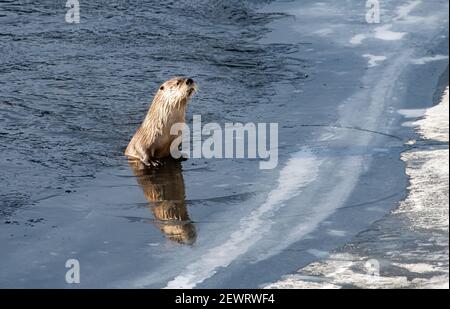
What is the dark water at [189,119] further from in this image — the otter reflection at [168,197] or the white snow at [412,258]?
the white snow at [412,258]

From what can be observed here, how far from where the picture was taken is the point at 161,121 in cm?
1088

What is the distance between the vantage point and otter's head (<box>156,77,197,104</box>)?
35.3ft

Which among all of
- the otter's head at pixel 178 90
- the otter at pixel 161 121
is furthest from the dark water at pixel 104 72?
the otter's head at pixel 178 90

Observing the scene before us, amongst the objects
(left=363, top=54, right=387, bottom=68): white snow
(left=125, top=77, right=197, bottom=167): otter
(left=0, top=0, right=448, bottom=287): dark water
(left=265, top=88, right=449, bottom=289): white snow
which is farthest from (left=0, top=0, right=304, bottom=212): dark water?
(left=265, top=88, right=449, bottom=289): white snow

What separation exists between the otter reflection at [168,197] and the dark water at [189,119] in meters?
0.02

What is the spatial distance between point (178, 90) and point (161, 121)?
0.35 m

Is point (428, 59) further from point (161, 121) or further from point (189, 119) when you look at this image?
point (161, 121)

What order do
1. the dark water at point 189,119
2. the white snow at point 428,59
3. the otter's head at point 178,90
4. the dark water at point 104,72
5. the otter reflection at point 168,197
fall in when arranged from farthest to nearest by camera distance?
the white snow at point 428,59
the otter's head at point 178,90
the dark water at point 104,72
the otter reflection at point 168,197
the dark water at point 189,119

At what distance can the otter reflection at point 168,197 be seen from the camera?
8.51 m

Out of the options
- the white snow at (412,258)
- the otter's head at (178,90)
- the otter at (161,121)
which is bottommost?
the white snow at (412,258)

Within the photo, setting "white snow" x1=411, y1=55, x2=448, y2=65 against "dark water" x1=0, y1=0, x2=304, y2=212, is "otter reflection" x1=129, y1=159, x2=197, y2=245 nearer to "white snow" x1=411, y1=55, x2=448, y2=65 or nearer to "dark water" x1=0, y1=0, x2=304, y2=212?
"dark water" x1=0, y1=0, x2=304, y2=212

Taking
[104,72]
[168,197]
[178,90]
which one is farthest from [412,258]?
[104,72]

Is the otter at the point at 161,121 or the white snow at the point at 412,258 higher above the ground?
the otter at the point at 161,121

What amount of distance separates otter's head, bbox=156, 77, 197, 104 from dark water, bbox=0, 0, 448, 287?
0.66 meters
